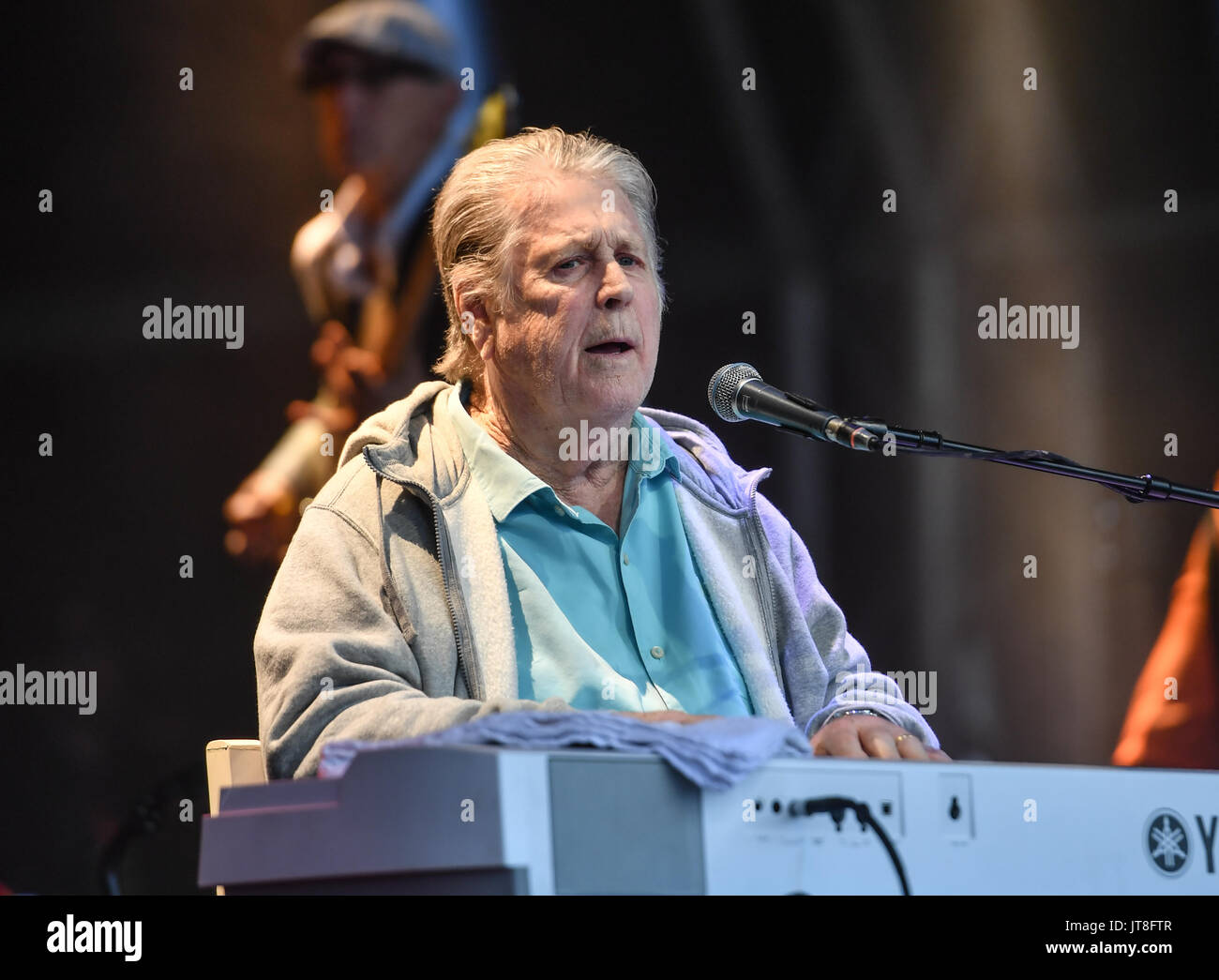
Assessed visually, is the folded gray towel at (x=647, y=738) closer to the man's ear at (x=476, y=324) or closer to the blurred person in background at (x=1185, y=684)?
the man's ear at (x=476, y=324)

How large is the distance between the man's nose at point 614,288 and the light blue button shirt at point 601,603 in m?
0.27

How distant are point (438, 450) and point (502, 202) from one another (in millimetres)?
394

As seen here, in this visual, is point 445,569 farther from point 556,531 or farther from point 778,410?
point 778,410

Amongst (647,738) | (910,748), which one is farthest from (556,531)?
(647,738)

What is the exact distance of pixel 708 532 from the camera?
80.5 inches

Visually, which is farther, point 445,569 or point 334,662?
point 445,569

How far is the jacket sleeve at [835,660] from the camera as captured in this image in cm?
183

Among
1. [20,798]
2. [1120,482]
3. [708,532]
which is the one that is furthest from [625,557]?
[20,798]

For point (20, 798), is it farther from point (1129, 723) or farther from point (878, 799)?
point (1129, 723)

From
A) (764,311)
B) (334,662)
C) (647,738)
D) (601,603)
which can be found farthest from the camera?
(764,311)

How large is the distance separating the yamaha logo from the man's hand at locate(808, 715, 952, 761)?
0.93 ft

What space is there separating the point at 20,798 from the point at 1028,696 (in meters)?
2.29

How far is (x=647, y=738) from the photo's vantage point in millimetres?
1154

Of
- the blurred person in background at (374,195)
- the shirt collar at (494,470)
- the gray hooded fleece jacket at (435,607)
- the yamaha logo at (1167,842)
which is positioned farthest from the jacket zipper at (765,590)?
the blurred person in background at (374,195)
